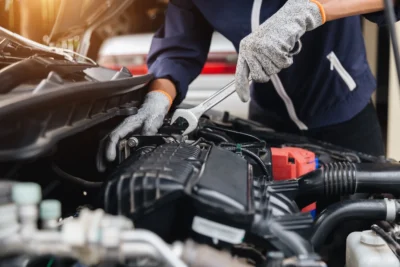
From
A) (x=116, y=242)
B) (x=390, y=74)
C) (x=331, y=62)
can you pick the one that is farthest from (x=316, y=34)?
(x=390, y=74)

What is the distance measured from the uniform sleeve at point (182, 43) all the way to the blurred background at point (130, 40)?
12 centimetres

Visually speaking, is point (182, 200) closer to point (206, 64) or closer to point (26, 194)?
point (26, 194)

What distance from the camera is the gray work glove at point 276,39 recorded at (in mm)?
823

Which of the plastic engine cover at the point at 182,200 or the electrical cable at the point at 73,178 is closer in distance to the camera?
the plastic engine cover at the point at 182,200

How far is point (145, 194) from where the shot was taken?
51 centimetres

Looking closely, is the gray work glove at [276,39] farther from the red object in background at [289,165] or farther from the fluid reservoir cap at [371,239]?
the fluid reservoir cap at [371,239]

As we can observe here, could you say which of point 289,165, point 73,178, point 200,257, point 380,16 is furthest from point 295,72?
point 200,257

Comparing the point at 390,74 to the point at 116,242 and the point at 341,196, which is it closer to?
the point at 341,196

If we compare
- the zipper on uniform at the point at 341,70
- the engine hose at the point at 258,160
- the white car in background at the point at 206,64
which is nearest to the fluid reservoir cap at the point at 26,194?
the engine hose at the point at 258,160

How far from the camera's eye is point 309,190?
691mm

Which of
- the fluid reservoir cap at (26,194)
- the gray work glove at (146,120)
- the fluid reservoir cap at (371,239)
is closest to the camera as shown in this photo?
the fluid reservoir cap at (26,194)

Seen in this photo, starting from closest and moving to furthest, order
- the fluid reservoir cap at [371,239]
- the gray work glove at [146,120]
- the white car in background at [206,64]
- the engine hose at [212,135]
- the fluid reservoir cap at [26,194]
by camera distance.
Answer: the fluid reservoir cap at [26,194] → the fluid reservoir cap at [371,239] → the gray work glove at [146,120] → the engine hose at [212,135] → the white car in background at [206,64]

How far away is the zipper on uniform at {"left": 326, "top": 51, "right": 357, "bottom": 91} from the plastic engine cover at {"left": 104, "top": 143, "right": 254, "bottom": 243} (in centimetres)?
70

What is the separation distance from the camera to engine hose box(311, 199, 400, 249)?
0.67m
